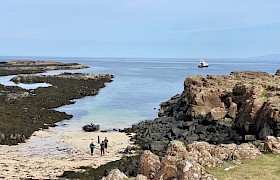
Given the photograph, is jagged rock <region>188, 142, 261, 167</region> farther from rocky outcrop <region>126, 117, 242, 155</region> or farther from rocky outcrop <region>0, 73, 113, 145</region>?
rocky outcrop <region>0, 73, 113, 145</region>

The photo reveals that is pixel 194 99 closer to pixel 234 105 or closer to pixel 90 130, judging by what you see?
pixel 234 105

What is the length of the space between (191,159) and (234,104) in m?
A: 30.4

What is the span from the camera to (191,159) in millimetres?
13836

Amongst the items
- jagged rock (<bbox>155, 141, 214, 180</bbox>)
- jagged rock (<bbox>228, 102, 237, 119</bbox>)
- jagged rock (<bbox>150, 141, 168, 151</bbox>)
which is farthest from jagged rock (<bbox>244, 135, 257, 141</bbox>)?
jagged rock (<bbox>155, 141, 214, 180</bbox>)

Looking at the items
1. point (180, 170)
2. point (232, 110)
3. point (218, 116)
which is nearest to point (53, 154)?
point (218, 116)

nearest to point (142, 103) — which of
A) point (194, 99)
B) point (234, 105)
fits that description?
point (194, 99)

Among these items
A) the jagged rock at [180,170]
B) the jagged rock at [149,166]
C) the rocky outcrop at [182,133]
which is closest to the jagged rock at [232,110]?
the rocky outcrop at [182,133]

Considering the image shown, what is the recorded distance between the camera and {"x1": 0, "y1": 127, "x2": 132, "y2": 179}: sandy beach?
2812cm

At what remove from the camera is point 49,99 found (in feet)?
227

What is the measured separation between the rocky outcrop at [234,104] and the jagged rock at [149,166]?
1797 centimetres

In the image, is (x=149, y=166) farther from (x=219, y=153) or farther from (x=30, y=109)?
(x=30, y=109)

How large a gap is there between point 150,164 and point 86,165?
15329 millimetres

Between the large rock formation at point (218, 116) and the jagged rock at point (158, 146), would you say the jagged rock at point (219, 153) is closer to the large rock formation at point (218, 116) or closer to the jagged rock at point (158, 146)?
the large rock formation at point (218, 116)

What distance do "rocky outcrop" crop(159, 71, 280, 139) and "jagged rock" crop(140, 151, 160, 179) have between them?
1797 cm
